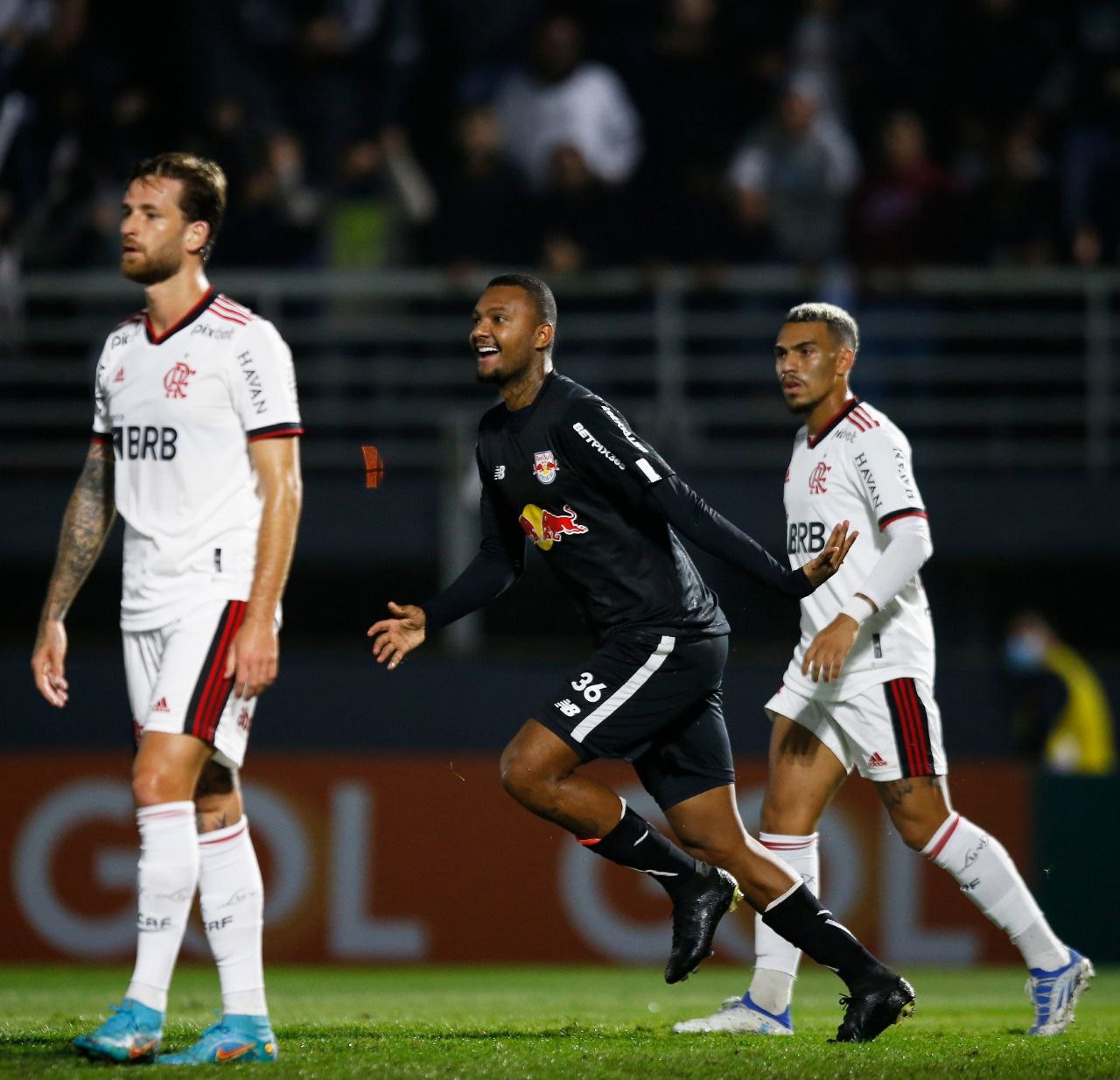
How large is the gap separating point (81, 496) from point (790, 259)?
27.6 ft

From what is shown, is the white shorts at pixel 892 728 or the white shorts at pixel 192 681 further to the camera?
the white shorts at pixel 892 728

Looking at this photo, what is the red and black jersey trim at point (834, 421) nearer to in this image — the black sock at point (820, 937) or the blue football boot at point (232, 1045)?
the black sock at point (820, 937)

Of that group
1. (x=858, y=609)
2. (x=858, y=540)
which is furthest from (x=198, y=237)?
(x=858, y=540)

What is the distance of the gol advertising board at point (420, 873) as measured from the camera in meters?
11.6

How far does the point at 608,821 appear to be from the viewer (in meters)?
6.09

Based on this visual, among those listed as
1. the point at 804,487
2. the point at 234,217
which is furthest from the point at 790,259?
the point at 804,487

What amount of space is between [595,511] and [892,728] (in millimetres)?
1389

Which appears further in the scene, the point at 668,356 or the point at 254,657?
the point at 668,356

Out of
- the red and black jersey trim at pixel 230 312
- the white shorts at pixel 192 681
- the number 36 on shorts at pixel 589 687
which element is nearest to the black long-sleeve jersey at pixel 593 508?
the number 36 on shorts at pixel 589 687

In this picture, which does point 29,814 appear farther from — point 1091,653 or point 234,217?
point 1091,653

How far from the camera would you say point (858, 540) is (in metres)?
6.62

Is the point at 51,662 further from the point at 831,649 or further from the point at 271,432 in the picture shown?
the point at 831,649

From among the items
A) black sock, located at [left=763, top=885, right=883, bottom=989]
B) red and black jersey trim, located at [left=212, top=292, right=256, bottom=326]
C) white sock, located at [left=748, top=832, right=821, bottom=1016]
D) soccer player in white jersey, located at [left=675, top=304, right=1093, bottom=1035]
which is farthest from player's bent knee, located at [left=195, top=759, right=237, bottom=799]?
white sock, located at [left=748, top=832, right=821, bottom=1016]

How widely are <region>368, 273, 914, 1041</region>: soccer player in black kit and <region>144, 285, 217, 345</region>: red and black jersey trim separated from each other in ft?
3.03
